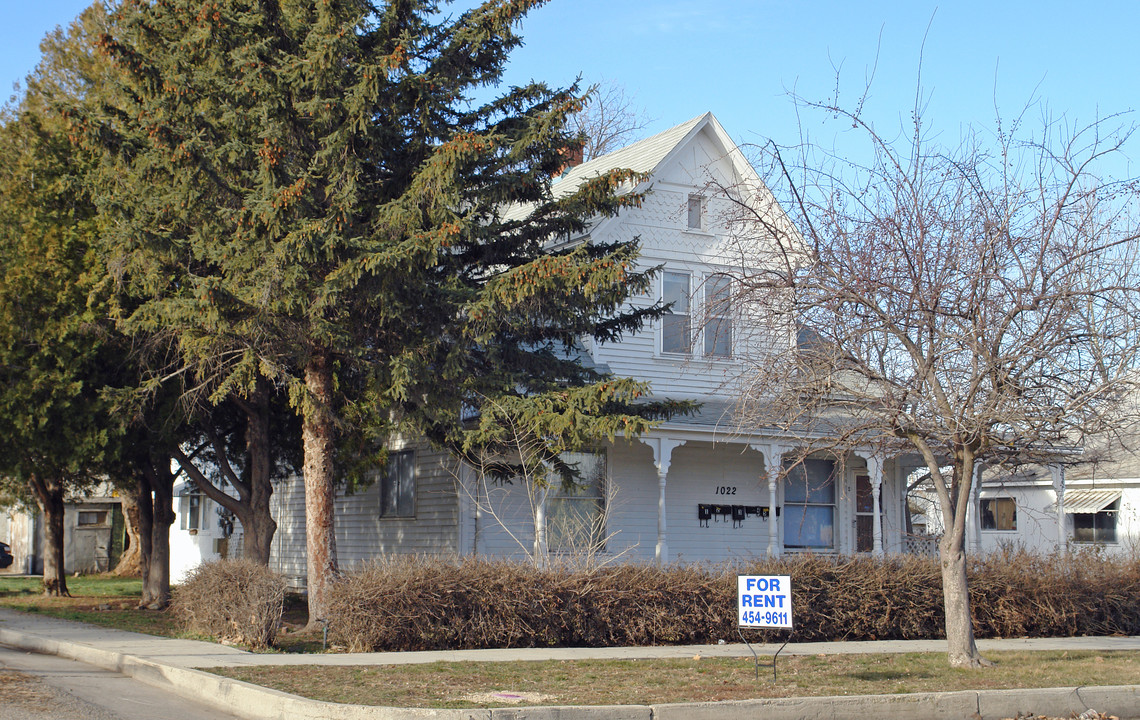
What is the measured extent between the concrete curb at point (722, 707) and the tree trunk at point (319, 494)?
332cm

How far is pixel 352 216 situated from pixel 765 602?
7604 mm

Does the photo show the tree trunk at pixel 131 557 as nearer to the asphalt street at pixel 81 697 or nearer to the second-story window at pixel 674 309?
the second-story window at pixel 674 309

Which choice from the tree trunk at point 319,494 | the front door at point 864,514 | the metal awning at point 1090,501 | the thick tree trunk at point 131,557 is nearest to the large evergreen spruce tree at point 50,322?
the tree trunk at point 319,494

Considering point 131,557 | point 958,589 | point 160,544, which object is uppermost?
point 958,589

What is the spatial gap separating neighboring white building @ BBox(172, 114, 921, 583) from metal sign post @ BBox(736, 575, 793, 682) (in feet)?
23.6

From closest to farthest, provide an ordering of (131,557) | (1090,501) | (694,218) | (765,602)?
(765,602), (694,218), (1090,501), (131,557)

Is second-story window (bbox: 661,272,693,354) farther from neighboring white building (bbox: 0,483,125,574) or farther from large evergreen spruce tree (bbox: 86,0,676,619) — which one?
neighboring white building (bbox: 0,483,125,574)

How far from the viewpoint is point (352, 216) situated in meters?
14.0

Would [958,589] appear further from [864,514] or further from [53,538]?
[53,538]

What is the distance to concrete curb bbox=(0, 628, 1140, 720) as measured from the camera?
27.5 feet

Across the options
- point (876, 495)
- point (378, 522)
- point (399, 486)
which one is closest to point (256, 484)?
point (399, 486)

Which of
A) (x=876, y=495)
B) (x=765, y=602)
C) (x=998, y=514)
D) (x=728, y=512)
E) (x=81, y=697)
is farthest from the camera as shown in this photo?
(x=998, y=514)

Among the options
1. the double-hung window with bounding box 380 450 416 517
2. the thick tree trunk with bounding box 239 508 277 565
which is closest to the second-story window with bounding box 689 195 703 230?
the double-hung window with bounding box 380 450 416 517

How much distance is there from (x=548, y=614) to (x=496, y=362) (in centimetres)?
350
